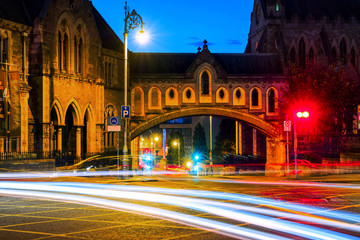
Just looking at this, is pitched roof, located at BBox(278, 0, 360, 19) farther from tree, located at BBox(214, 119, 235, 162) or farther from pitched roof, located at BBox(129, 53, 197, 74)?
tree, located at BBox(214, 119, 235, 162)

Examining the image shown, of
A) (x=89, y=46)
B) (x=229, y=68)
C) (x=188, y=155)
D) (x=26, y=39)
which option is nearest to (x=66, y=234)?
(x=26, y=39)

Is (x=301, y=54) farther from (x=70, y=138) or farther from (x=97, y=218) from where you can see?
(x=97, y=218)

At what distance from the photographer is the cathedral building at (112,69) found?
30188mm

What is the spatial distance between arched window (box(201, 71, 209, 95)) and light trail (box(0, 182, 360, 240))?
85.9 ft

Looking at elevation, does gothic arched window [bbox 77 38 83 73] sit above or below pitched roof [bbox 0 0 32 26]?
below

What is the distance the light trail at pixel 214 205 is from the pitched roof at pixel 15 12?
14.2m

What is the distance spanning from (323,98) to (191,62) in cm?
1274

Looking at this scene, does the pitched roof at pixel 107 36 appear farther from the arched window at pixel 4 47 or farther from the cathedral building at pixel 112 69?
the arched window at pixel 4 47

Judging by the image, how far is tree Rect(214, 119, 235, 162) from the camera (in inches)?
2891

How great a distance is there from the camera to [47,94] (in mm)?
31047

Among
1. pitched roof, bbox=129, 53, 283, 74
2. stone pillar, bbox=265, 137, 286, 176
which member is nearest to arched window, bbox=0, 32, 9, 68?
pitched roof, bbox=129, 53, 283, 74

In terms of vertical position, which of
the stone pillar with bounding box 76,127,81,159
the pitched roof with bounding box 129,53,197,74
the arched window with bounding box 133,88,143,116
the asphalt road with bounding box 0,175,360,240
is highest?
the pitched roof with bounding box 129,53,197,74

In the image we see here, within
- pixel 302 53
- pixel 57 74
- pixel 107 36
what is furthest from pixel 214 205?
pixel 302 53

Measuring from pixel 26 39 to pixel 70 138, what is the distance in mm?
9568
